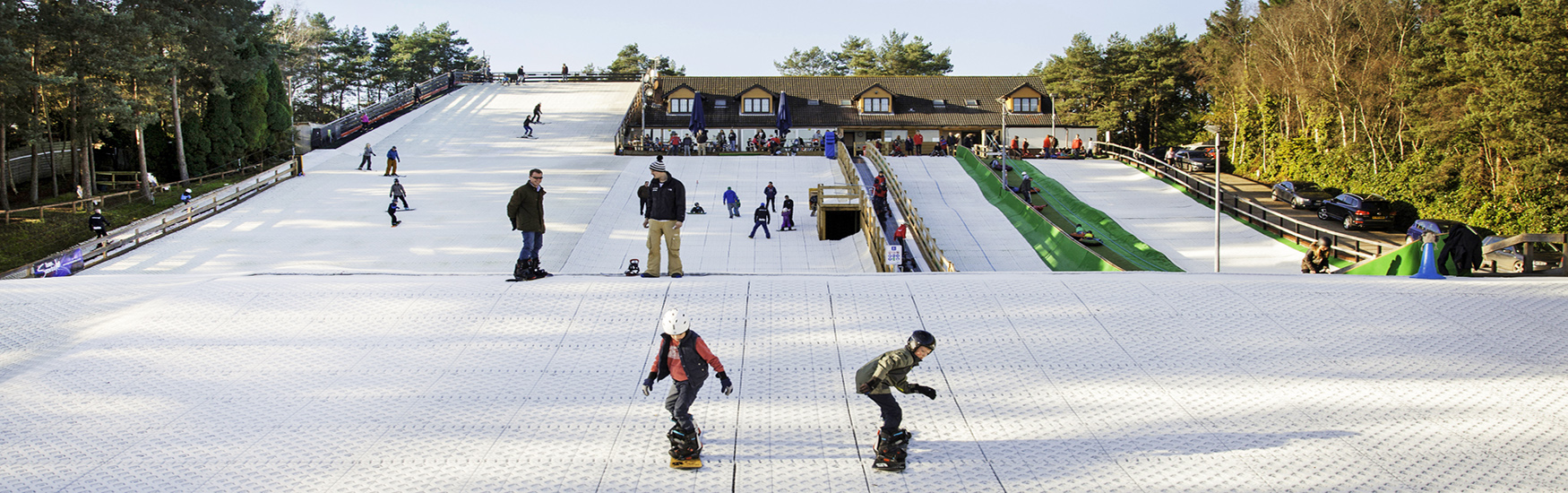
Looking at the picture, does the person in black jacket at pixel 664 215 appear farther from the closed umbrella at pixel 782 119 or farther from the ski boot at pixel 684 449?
the closed umbrella at pixel 782 119

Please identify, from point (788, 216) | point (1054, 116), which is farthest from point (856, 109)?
point (788, 216)

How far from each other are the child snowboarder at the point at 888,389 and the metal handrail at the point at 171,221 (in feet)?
57.7

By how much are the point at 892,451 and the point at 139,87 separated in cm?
3321

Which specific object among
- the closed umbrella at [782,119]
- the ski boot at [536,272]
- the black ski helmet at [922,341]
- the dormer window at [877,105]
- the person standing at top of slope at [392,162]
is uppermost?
the dormer window at [877,105]

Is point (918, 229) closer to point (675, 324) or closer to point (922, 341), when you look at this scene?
point (922, 341)

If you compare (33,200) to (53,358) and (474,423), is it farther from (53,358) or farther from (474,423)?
(474,423)

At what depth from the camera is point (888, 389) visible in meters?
5.66

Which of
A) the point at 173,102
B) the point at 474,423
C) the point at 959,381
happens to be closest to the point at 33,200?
the point at 173,102

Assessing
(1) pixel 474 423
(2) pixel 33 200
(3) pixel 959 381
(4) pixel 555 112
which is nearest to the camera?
(1) pixel 474 423

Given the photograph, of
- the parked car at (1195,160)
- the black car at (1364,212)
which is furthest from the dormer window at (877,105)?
the black car at (1364,212)

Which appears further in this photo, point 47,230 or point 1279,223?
point 1279,223

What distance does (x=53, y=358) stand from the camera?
24.8 feet

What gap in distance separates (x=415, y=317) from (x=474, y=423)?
101 inches

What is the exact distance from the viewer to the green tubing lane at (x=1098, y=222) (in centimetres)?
2195
